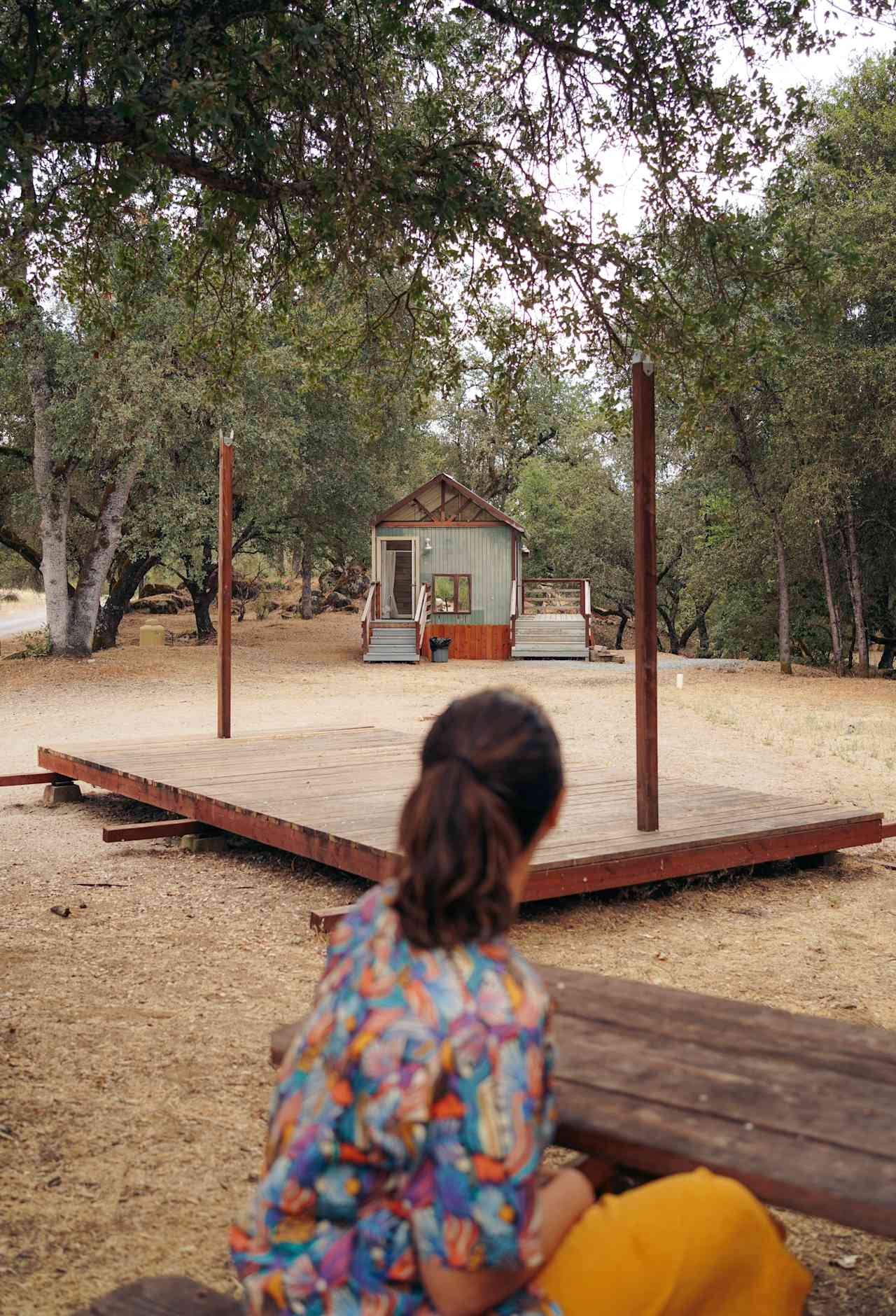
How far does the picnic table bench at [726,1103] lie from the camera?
1.76m

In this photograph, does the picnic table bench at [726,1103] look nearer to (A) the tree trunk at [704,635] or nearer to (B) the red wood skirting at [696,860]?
(B) the red wood skirting at [696,860]

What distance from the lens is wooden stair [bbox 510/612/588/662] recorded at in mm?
30281

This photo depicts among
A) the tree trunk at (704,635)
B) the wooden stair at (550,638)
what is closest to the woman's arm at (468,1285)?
the wooden stair at (550,638)

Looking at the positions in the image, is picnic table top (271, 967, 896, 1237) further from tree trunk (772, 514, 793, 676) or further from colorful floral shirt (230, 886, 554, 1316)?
tree trunk (772, 514, 793, 676)

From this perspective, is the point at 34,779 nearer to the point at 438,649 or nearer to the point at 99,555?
the point at 99,555

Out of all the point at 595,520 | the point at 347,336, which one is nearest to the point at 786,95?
the point at 347,336

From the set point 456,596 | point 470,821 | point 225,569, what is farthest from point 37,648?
point 470,821

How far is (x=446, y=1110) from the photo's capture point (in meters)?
1.49

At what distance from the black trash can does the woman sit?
27.6 metres

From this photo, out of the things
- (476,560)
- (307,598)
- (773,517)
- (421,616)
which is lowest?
(421,616)

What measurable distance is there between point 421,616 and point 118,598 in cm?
782

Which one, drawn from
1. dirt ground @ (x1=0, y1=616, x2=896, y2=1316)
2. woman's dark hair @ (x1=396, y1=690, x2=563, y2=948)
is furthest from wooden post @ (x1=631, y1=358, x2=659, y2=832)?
woman's dark hair @ (x1=396, y1=690, x2=563, y2=948)

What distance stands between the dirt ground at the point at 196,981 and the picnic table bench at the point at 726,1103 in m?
0.24

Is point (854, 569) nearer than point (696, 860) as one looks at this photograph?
No
